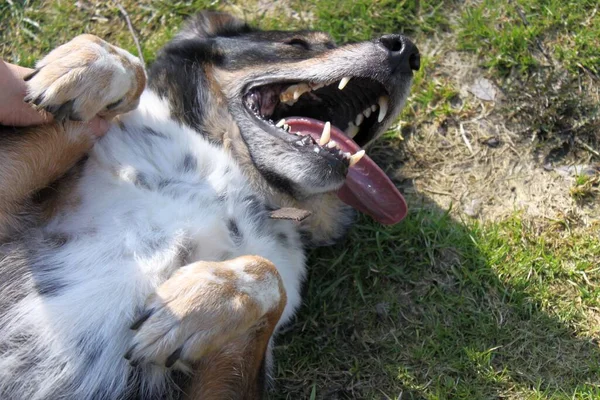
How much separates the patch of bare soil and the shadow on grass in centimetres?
22

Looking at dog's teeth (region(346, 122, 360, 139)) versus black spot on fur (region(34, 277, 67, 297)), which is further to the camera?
dog's teeth (region(346, 122, 360, 139))

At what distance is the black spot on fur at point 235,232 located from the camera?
3.48 m

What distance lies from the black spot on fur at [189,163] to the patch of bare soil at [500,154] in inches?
66.9

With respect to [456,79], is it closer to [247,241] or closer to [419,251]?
[419,251]

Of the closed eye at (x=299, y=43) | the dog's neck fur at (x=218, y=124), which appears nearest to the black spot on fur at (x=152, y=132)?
the dog's neck fur at (x=218, y=124)

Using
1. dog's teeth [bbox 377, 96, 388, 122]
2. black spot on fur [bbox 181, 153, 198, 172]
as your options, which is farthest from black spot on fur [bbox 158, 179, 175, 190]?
dog's teeth [bbox 377, 96, 388, 122]

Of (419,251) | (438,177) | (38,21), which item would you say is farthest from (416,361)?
(38,21)

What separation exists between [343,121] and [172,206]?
1.31 m

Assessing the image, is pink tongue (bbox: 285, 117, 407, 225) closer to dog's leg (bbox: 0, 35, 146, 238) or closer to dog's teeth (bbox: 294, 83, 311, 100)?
dog's teeth (bbox: 294, 83, 311, 100)

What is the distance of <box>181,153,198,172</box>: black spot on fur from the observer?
355cm

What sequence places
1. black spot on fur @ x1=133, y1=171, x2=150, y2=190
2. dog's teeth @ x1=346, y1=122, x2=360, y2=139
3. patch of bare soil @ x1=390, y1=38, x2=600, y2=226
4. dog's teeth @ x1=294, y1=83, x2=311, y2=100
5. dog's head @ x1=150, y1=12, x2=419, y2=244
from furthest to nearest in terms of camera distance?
patch of bare soil @ x1=390, y1=38, x2=600, y2=226 → dog's teeth @ x1=346, y1=122, x2=360, y2=139 → dog's teeth @ x1=294, y1=83, x2=311, y2=100 → dog's head @ x1=150, y1=12, x2=419, y2=244 → black spot on fur @ x1=133, y1=171, x2=150, y2=190

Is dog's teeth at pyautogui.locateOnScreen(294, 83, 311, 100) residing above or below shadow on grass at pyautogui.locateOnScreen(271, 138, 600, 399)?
above

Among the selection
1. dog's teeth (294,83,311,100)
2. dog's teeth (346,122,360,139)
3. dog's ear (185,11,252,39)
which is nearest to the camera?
dog's teeth (294,83,311,100)

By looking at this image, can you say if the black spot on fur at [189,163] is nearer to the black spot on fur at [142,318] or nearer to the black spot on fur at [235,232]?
the black spot on fur at [235,232]
